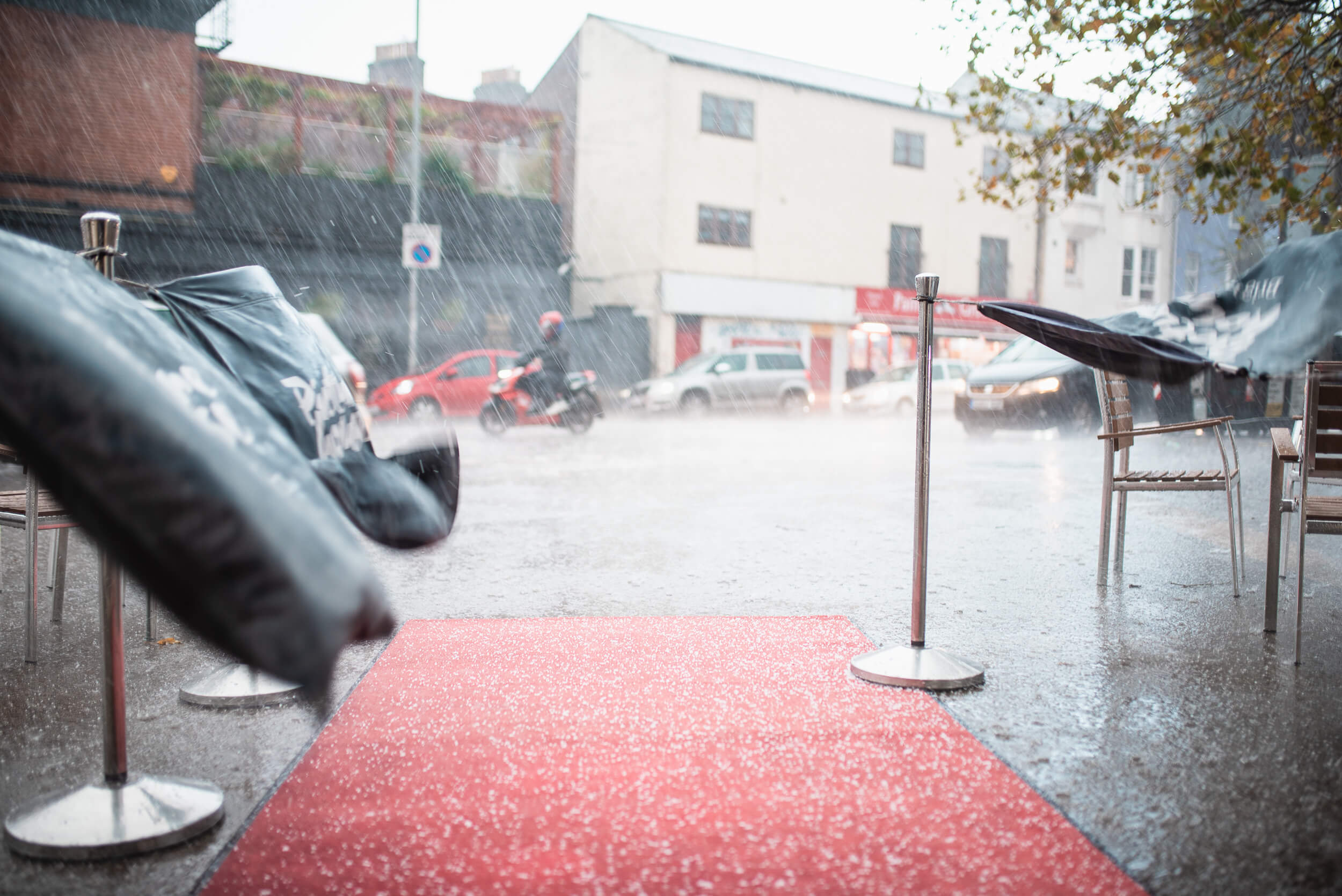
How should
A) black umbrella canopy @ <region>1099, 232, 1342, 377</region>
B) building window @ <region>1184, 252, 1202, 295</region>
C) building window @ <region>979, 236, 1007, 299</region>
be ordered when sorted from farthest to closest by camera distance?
building window @ <region>979, 236, 1007, 299</region> → building window @ <region>1184, 252, 1202, 295</region> → black umbrella canopy @ <region>1099, 232, 1342, 377</region>

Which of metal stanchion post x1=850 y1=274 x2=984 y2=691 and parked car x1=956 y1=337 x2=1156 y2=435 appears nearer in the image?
metal stanchion post x1=850 y1=274 x2=984 y2=691

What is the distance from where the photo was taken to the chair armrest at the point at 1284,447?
3896 mm

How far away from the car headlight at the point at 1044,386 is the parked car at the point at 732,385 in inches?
315

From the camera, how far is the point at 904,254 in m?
31.3

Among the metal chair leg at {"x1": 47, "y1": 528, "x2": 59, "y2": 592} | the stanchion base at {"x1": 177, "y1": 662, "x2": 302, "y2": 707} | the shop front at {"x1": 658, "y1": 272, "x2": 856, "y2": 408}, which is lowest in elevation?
the stanchion base at {"x1": 177, "y1": 662, "x2": 302, "y2": 707}

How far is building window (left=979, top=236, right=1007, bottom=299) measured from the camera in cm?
3238

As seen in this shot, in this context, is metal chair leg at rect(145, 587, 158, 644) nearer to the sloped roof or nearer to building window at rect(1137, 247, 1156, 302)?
the sloped roof

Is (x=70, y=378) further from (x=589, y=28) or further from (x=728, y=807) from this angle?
(x=589, y=28)

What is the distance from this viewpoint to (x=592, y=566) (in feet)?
18.2

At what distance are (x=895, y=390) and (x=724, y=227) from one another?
8.47m

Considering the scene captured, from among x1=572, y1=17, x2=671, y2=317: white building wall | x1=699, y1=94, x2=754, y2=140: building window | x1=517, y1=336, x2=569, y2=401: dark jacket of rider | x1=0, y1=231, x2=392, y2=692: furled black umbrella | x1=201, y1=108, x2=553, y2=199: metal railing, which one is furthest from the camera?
x1=699, y1=94, x2=754, y2=140: building window

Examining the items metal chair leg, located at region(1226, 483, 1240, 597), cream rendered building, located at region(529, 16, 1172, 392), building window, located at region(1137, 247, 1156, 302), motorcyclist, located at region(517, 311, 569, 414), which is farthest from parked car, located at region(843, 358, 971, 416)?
metal chair leg, located at region(1226, 483, 1240, 597)

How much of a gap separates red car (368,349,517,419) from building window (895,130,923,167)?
54.6 feet

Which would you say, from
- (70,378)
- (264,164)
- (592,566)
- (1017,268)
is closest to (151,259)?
(264,164)
